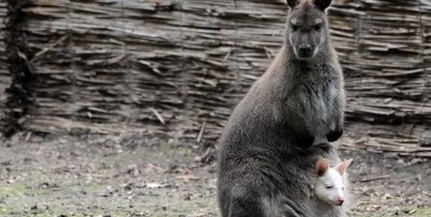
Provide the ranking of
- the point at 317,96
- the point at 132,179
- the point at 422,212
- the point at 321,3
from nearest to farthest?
the point at 317,96 → the point at 321,3 → the point at 422,212 → the point at 132,179

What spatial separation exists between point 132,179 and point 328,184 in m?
3.09

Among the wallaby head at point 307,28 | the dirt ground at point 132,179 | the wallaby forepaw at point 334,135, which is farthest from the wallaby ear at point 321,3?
the dirt ground at point 132,179

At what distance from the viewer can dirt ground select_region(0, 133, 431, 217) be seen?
7.86 metres

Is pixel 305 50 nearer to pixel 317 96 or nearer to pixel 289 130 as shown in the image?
pixel 317 96

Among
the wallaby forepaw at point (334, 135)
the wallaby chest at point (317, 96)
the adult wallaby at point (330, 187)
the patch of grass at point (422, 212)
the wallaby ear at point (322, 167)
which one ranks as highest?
the wallaby chest at point (317, 96)

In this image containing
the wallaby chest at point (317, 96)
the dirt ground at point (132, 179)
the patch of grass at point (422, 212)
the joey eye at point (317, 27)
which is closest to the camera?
the wallaby chest at point (317, 96)

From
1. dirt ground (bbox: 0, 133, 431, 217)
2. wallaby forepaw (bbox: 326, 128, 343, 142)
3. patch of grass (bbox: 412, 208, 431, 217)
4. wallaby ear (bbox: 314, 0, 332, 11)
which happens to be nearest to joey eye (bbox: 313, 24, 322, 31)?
wallaby ear (bbox: 314, 0, 332, 11)

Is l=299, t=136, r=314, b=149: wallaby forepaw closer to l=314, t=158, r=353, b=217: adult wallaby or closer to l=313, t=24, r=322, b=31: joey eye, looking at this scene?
l=314, t=158, r=353, b=217: adult wallaby

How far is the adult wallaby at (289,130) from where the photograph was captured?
6.24m

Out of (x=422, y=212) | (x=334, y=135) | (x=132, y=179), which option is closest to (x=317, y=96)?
(x=334, y=135)

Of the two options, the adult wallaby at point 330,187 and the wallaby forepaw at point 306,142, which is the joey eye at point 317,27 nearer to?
the wallaby forepaw at point 306,142

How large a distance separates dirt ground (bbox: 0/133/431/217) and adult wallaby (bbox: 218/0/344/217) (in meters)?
1.21

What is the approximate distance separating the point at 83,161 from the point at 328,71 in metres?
3.85

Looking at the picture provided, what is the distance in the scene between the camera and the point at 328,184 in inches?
246
